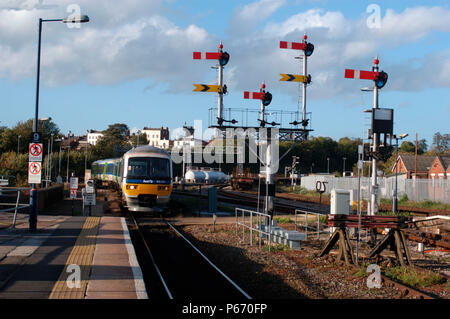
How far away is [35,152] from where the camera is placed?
14719 mm

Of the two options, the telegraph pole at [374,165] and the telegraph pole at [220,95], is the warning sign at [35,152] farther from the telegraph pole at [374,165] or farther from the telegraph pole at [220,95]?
the telegraph pole at [374,165]

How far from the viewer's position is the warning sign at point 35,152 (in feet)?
48.1

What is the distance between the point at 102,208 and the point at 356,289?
2093cm

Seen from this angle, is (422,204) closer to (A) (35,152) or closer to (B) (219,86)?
(B) (219,86)

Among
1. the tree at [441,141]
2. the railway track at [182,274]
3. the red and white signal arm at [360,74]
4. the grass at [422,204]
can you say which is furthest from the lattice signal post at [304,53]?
the tree at [441,141]

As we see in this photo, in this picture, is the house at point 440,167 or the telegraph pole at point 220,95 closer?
the telegraph pole at point 220,95

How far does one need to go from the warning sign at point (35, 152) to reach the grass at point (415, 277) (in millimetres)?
10665

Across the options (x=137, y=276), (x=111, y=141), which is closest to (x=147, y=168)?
(x=137, y=276)

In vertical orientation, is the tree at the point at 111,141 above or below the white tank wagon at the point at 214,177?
above

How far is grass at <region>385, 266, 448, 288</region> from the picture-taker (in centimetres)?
1038

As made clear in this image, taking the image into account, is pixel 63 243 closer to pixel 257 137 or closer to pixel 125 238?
pixel 125 238

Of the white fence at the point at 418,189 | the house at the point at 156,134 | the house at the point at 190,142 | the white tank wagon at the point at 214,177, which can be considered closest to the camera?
the white fence at the point at 418,189

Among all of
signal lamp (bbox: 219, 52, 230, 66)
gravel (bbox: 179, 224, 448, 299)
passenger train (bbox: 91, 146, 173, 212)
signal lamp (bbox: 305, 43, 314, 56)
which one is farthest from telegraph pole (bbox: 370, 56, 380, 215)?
passenger train (bbox: 91, 146, 173, 212)

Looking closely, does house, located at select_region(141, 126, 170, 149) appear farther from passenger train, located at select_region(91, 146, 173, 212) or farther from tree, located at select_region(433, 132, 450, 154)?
passenger train, located at select_region(91, 146, 173, 212)
